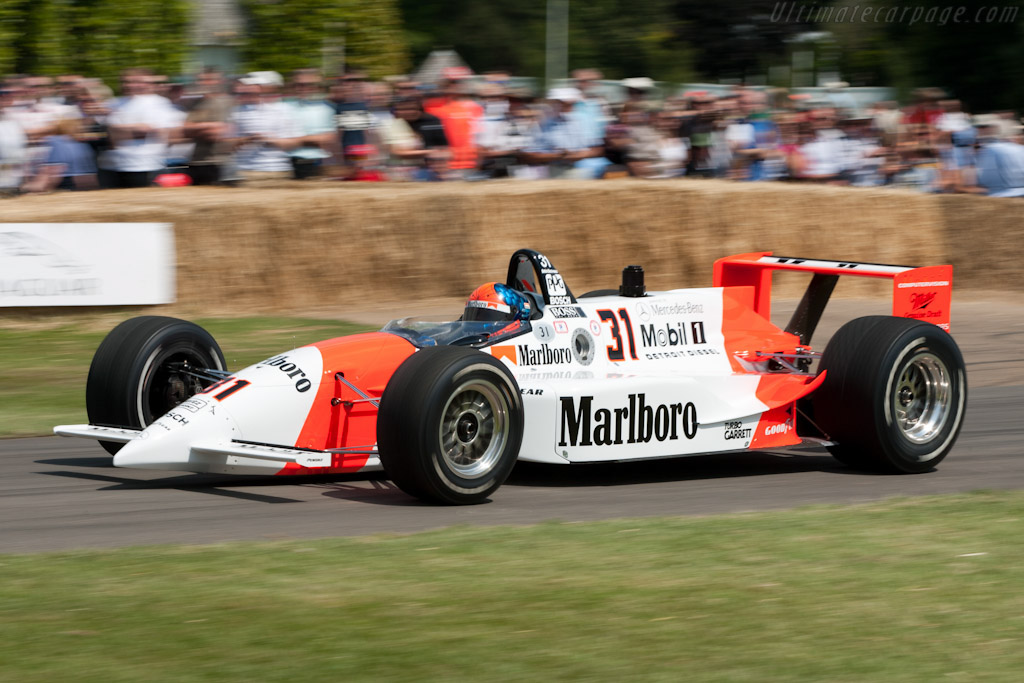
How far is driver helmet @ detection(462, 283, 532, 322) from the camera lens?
7.86 metres

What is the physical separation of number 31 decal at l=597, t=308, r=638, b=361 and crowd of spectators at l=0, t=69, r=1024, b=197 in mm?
7555

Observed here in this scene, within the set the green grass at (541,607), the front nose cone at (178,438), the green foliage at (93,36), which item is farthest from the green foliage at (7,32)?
the green grass at (541,607)

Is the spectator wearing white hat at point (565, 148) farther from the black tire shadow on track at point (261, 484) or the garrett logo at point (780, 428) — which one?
the black tire shadow on track at point (261, 484)

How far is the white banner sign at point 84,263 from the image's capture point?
1273 centimetres

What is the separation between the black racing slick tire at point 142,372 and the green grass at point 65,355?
6.00 ft

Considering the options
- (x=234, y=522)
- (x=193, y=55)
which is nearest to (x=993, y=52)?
(x=193, y=55)

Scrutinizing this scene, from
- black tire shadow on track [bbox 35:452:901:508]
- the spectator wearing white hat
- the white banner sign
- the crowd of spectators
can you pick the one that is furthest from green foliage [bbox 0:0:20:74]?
black tire shadow on track [bbox 35:452:901:508]

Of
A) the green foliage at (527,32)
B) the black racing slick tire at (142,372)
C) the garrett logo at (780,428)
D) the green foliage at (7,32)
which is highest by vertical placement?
the green foliage at (527,32)

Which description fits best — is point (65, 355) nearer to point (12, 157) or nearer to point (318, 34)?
point (12, 157)

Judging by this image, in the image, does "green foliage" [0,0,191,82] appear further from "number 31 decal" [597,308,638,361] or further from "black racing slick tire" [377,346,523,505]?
"black racing slick tire" [377,346,523,505]

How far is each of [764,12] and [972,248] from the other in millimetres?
30308

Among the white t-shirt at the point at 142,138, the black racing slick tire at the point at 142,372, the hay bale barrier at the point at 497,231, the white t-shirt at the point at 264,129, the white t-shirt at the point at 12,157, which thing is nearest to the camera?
the black racing slick tire at the point at 142,372

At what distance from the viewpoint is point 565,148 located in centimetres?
1678

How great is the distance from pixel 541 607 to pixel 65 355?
8.31 metres
